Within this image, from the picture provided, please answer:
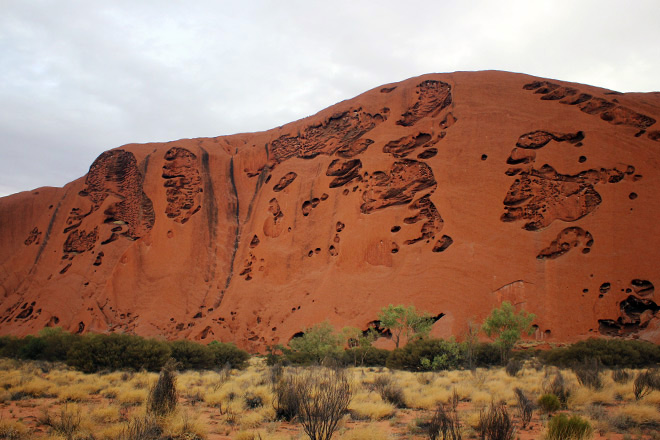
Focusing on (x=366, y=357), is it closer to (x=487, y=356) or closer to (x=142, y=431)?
(x=487, y=356)

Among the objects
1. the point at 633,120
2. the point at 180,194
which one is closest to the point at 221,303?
the point at 180,194

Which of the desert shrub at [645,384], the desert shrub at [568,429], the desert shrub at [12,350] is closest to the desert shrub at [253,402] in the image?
the desert shrub at [568,429]

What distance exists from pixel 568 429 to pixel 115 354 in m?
12.1

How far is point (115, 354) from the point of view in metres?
12.9

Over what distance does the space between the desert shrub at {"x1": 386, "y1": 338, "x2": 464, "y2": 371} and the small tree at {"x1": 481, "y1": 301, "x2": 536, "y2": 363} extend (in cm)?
252

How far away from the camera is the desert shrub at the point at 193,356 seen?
52.1ft

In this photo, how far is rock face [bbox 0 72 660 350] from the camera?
2355cm

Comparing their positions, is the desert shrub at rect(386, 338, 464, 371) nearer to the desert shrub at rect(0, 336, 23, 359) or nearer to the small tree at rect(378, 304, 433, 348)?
the small tree at rect(378, 304, 433, 348)

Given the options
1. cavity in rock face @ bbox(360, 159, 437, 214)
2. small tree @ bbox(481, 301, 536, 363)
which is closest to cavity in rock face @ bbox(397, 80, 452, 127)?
cavity in rock face @ bbox(360, 159, 437, 214)

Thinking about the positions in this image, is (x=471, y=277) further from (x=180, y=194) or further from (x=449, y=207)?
(x=180, y=194)

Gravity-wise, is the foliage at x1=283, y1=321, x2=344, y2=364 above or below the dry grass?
below

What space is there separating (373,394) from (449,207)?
1926cm

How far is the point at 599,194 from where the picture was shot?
989 inches

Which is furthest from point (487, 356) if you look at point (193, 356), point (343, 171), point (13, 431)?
point (343, 171)
